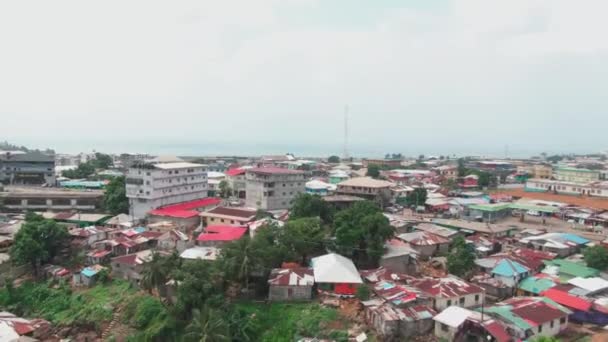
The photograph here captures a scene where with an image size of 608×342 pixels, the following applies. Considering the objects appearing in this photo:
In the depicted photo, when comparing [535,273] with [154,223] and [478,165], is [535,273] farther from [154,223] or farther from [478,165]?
[478,165]

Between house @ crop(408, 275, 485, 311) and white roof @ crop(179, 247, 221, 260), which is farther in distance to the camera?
white roof @ crop(179, 247, 221, 260)

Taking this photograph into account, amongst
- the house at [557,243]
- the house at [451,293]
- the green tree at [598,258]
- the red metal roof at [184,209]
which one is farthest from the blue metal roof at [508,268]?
the red metal roof at [184,209]

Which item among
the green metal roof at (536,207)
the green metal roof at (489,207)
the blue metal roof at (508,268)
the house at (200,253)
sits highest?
the green metal roof at (489,207)

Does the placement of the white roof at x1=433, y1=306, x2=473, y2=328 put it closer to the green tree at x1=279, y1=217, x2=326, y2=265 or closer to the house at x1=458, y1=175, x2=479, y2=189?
the green tree at x1=279, y1=217, x2=326, y2=265

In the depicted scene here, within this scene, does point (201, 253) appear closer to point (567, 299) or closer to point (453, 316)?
point (453, 316)

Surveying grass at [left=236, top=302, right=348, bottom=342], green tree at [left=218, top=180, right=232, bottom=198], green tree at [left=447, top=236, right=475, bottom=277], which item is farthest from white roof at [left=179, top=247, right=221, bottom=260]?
green tree at [left=218, top=180, right=232, bottom=198]

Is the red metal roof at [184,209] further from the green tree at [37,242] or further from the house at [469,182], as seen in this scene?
the house at [469,182]
